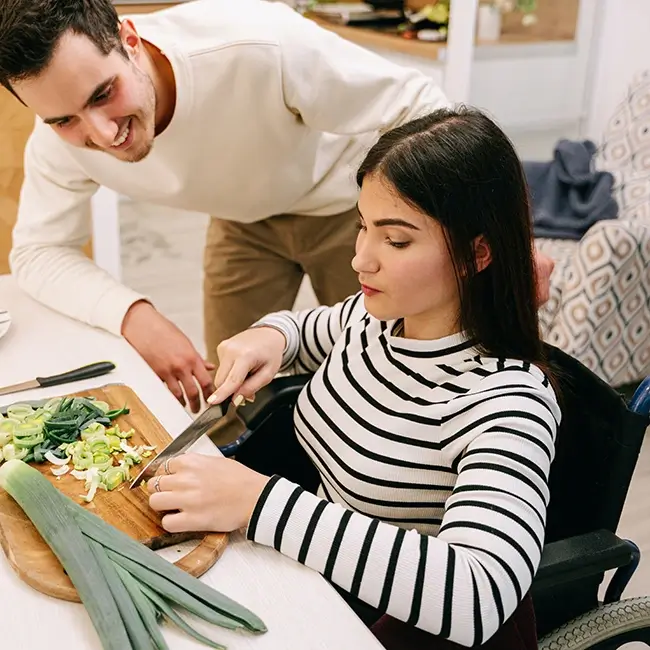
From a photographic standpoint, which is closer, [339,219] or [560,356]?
[560,356]

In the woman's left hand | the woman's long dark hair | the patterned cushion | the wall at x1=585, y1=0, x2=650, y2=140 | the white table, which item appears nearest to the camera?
the white table

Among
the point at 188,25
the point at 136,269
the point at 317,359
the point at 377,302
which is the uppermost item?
the point at 188,25

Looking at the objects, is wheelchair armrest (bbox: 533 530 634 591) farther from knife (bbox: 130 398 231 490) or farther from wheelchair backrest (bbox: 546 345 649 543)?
knife (bbox: 130 398 231 490)

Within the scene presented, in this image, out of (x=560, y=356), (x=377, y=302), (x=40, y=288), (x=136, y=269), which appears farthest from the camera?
(x=136, y=269)

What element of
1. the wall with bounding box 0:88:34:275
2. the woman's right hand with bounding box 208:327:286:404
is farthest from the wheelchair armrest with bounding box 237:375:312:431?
the wall with bounding box 0:88:34:275

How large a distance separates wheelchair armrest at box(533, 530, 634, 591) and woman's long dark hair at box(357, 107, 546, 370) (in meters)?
0.23

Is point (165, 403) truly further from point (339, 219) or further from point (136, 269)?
point (136, 269)

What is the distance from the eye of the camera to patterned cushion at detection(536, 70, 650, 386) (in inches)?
98.5

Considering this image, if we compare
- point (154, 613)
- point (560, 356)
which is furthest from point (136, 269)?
point (154, 613)

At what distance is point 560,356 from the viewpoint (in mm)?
1233

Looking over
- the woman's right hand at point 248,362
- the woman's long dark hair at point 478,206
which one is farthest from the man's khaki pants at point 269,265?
the woman's long dark hair at point 478,206

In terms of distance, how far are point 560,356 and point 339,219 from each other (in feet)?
2.33

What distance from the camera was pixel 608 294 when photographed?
253 cm

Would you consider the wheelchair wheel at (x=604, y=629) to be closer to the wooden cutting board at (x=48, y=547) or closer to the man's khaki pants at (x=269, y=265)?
the wooden cutting board at (x=48, y=547)
